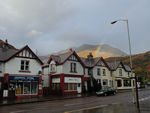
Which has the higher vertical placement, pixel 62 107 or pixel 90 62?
pixel 90 62

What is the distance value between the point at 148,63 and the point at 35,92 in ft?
390

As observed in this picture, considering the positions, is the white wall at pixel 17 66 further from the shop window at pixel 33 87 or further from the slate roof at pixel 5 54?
the shop window at pixel 33 87

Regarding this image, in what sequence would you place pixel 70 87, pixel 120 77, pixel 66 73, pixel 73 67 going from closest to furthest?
pixel 66 73, pixel 70 87, pixel 73 67, pixel 120 77

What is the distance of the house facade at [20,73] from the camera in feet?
81.9

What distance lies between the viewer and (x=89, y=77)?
127 ft

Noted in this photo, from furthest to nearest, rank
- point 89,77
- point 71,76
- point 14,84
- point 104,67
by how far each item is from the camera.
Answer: point 104,67, point 89,77, point 71,76, point 14,84

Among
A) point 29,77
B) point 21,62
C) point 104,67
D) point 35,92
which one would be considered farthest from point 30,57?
point 104,67

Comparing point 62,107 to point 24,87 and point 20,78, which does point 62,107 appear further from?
point 24,87

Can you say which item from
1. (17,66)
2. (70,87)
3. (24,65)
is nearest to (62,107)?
(17,66)

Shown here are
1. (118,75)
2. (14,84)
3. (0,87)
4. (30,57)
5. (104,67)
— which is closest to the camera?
(0,87)

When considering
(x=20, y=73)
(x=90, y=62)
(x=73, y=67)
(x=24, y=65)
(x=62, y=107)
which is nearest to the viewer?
(x=62, y=107)

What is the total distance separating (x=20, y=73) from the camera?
26.7 metres

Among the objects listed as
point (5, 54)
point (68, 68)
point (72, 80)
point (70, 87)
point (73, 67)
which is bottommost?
point (70, 87)

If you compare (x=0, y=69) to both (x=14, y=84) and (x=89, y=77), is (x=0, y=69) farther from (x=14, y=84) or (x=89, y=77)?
(x=89, y=77)
